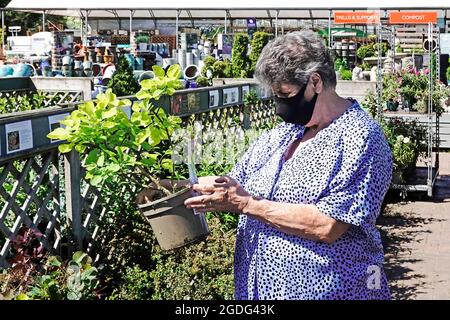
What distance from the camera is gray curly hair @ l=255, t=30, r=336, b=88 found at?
2352mm

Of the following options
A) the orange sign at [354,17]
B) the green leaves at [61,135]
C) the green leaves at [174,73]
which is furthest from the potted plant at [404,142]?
the orange sign at [354,17]

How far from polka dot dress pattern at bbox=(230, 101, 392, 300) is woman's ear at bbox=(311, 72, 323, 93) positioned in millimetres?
104

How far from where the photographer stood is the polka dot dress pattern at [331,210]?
233 cm

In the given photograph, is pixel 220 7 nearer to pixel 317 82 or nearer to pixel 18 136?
pixel 18 136

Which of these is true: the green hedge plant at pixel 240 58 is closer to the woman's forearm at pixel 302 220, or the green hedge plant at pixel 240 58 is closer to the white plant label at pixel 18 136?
the white plant label at pixel 18 136

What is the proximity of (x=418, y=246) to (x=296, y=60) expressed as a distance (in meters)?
5.11

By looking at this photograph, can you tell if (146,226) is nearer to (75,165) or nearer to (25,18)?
(75,165)

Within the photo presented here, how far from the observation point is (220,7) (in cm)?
2759

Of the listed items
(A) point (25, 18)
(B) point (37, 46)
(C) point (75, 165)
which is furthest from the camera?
(A) point (25, 18)

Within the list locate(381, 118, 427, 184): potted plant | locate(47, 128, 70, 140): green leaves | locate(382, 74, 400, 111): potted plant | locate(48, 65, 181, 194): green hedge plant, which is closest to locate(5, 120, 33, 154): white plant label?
locate(48, 65, 181, 194): green hedge plant

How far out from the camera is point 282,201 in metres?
2.42

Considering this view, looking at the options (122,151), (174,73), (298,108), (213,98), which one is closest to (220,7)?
(213,98)
